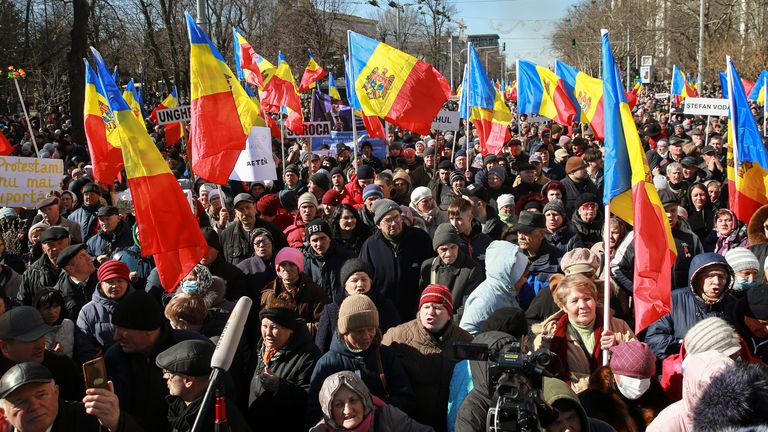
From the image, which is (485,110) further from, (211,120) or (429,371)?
(429,371)

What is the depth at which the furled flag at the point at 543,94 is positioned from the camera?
1305 cm

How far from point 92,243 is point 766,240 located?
6076mm

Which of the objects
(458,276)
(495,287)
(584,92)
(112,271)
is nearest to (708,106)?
(584,92)

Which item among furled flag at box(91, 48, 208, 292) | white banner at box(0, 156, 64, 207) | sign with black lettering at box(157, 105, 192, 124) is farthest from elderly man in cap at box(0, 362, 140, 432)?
sign with black lettering at box(157, 105, 192, 124)

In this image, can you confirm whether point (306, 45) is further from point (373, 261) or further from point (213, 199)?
point (373, 261)

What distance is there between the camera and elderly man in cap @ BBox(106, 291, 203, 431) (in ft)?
Answer: 13.4

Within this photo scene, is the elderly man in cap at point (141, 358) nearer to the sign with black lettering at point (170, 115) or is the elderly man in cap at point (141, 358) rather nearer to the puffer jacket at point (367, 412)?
the puffer jacket at point (367, 412)

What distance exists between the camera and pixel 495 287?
17.5 feet

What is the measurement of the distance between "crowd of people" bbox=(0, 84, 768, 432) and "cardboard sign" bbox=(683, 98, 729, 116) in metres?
4.08

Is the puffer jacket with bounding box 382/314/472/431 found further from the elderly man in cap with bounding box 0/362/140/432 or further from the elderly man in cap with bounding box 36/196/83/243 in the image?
the elderly man in cap with bounding box 36/196/83/243

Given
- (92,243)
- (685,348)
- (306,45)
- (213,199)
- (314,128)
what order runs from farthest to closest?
(306,45), (314,128), (213,199), (92,243), (685,348)

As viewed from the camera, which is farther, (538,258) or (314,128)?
(314,128)

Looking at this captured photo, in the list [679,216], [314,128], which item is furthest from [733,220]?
[314,128]

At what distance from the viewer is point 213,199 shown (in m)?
9.05
